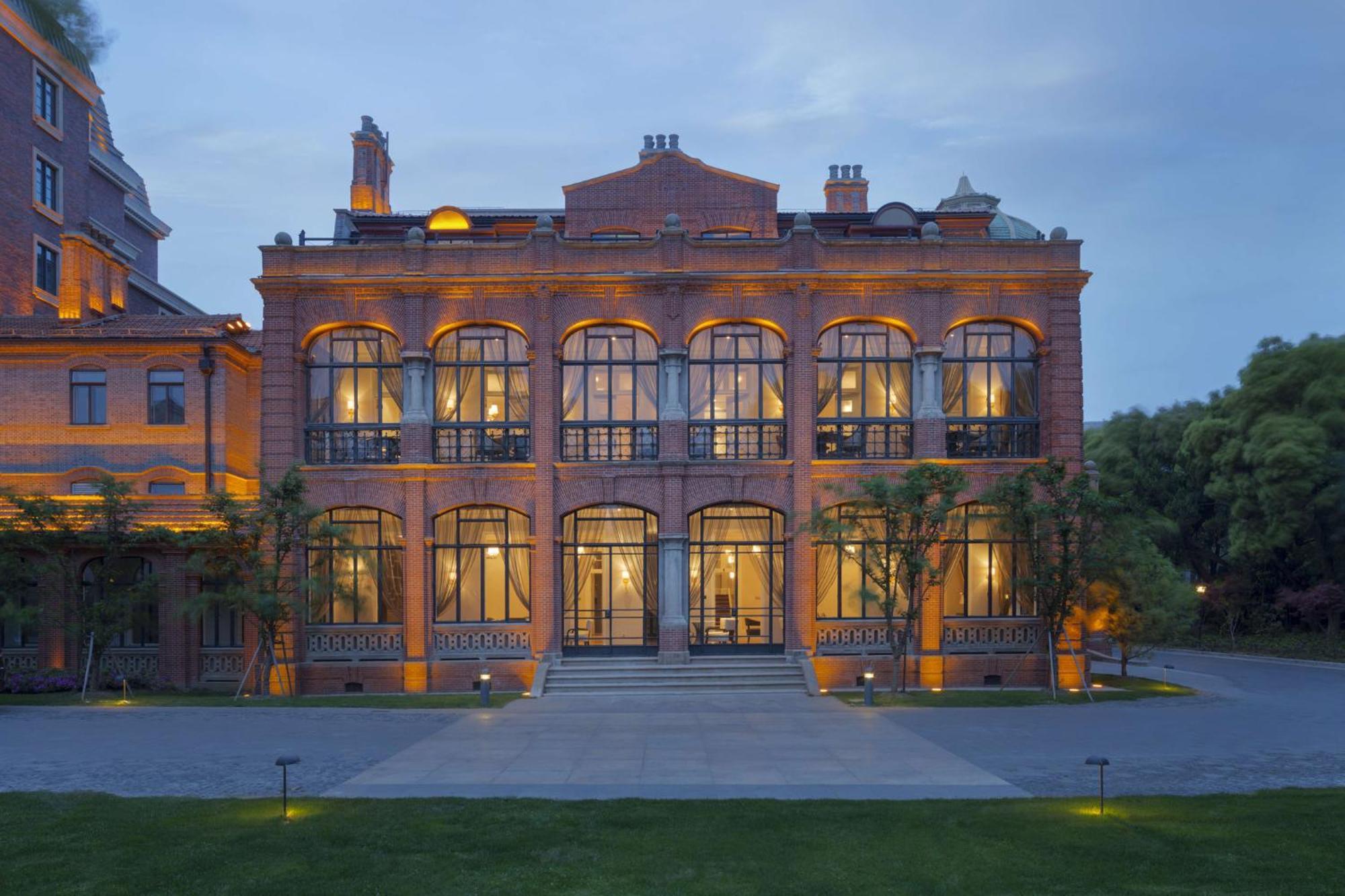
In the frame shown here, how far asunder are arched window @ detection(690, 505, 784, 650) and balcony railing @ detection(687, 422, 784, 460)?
5.33ft

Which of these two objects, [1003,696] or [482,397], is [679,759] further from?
[482,397]

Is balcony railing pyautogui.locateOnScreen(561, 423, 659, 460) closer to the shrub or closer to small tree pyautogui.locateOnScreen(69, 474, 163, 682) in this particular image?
small tree pyautogui.locateOnScreen(69, 474, 163, 682)

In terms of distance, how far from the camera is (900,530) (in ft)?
85.9

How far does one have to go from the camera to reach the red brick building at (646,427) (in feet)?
93.3

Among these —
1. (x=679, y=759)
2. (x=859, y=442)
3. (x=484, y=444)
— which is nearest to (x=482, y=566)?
(x=484, y=444)

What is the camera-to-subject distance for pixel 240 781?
50.4 feet

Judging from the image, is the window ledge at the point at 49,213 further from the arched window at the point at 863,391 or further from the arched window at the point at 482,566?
the arched window at the point at 863,391

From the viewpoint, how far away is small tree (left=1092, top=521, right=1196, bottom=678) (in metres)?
27.0

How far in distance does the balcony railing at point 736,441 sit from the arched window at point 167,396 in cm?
1551

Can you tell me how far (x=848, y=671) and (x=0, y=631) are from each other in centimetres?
2519

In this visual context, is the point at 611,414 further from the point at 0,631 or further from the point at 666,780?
the point at 0,631

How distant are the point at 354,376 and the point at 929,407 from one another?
17.5 m

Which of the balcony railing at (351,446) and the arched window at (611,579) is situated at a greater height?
the balcony railing at (351,446)

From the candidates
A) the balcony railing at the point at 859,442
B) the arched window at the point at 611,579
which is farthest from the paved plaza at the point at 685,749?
the balcony railing at the point at 859,442
